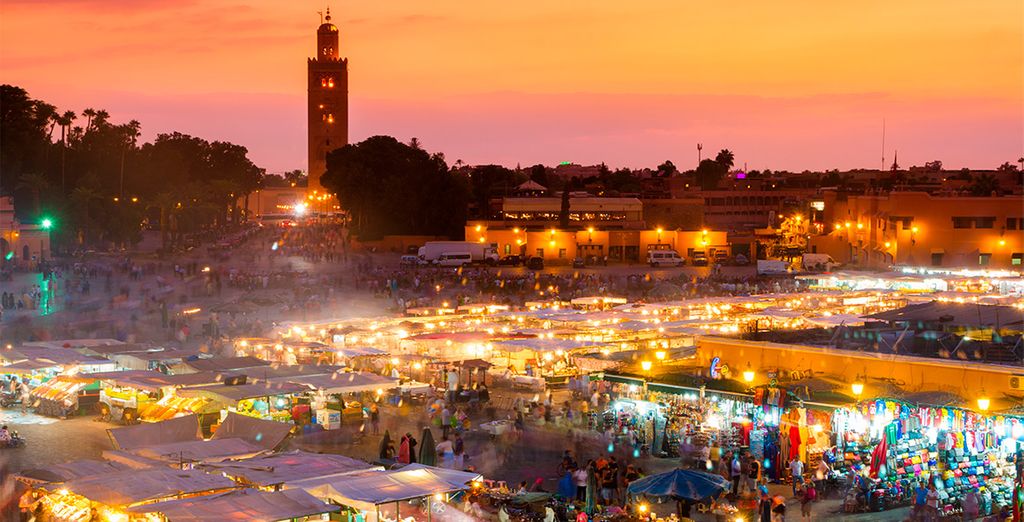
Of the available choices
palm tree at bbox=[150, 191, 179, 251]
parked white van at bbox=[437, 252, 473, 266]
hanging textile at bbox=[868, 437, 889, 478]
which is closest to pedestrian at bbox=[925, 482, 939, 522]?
hanging textile at bbox=[868, 437, 889, 478]

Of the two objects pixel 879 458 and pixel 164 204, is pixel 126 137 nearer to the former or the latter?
pixel 164 204

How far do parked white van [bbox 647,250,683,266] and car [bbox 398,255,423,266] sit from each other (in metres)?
11.2

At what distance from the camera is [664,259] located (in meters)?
63.4

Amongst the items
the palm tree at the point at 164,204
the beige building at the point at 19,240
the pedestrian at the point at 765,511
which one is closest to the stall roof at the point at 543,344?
the pedestrian at the point at 765,511

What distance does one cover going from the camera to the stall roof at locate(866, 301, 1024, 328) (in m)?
23.1

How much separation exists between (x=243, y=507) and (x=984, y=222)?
46.2 meters

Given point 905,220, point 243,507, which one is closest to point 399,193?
point 905,220

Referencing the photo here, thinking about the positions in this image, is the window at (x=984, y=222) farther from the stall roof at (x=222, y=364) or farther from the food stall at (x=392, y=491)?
the food stall at (x=392, y=491)

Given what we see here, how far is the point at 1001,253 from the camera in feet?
177

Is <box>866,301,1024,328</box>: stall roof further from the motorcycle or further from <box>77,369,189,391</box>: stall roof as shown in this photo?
the motorcycle

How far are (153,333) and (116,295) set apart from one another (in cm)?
917

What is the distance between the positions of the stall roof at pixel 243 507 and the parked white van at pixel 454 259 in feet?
152

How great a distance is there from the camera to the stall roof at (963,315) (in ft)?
75.8

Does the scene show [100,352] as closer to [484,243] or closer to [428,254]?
[428,254]
